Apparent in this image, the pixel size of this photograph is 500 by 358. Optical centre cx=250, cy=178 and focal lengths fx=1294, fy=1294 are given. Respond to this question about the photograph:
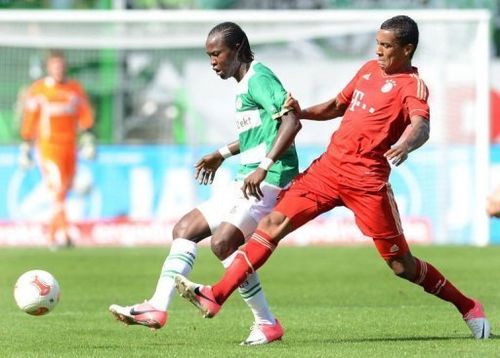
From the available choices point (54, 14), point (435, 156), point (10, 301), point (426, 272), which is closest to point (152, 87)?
point (54, 14)

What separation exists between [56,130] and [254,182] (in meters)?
13.2

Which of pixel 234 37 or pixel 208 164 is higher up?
pixel 234 37

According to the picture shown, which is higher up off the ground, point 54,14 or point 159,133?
point 54,14

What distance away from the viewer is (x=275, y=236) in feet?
30.0

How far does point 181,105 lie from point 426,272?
15.4 m

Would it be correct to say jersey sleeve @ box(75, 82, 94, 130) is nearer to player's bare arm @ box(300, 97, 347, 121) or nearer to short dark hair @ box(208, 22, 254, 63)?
player's bare arm @ box(300, 97, 347, 121)

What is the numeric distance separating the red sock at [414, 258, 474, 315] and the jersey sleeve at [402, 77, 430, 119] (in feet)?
3.77

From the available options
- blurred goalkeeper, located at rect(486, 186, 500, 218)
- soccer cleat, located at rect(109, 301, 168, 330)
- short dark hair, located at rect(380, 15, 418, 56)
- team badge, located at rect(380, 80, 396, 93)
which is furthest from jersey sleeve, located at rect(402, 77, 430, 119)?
blurred goalkeeper, located at rect(486, 186, 500, 218)

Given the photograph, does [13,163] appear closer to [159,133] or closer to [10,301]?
[159,133]

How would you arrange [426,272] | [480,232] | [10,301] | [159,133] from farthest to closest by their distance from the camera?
[159,133], [480,232], [10,301], [426,272]

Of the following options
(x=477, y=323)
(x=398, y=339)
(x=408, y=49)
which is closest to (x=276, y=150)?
(x=408, y=49)

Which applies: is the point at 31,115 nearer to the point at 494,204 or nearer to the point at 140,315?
the point at 140,315

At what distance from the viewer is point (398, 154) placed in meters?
8.53

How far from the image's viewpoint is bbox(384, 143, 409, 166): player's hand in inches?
335
